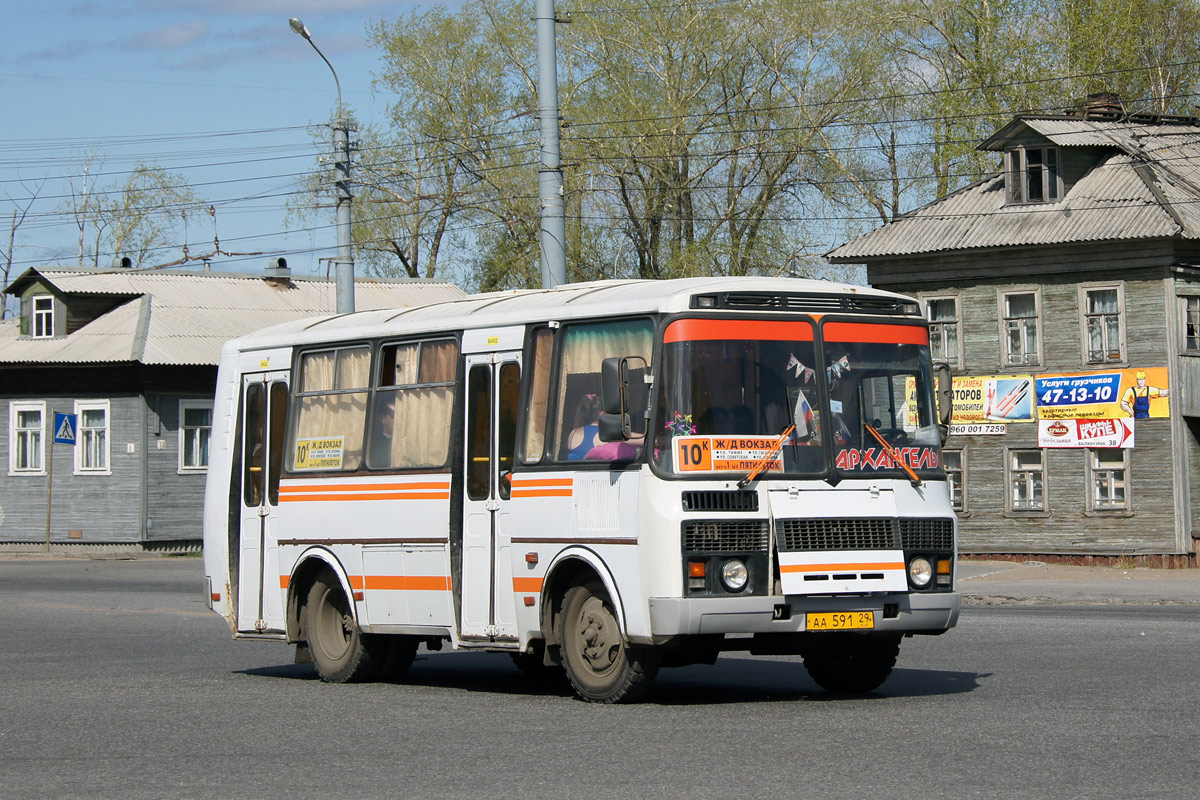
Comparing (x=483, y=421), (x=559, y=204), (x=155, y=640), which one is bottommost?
(x=155, y=640)

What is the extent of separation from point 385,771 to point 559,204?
12.9m

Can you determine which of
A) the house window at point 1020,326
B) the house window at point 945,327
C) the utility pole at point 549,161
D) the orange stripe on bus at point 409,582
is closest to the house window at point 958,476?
the house window at point 945,327

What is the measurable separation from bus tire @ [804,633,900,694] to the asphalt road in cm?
20

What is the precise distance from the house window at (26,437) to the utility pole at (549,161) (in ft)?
97.3

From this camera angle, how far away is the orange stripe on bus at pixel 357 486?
13391 mm

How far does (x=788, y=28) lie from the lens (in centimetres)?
4741

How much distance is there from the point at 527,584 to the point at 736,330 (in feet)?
7.80

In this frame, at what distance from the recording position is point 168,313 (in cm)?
4828

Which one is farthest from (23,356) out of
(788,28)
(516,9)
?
(788,28)

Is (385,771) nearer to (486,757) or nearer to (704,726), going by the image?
(486,757)

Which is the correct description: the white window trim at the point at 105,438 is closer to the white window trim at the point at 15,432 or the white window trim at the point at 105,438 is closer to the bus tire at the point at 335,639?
the white window trim at the point at 15,432

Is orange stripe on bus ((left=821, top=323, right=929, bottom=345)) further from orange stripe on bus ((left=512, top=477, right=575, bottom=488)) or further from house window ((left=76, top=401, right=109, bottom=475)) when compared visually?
house window ((left=76, top=401, right=109, bottom=475))

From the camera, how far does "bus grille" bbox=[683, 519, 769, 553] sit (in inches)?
437

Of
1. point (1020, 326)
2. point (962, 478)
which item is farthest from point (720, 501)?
point (962, 478)
